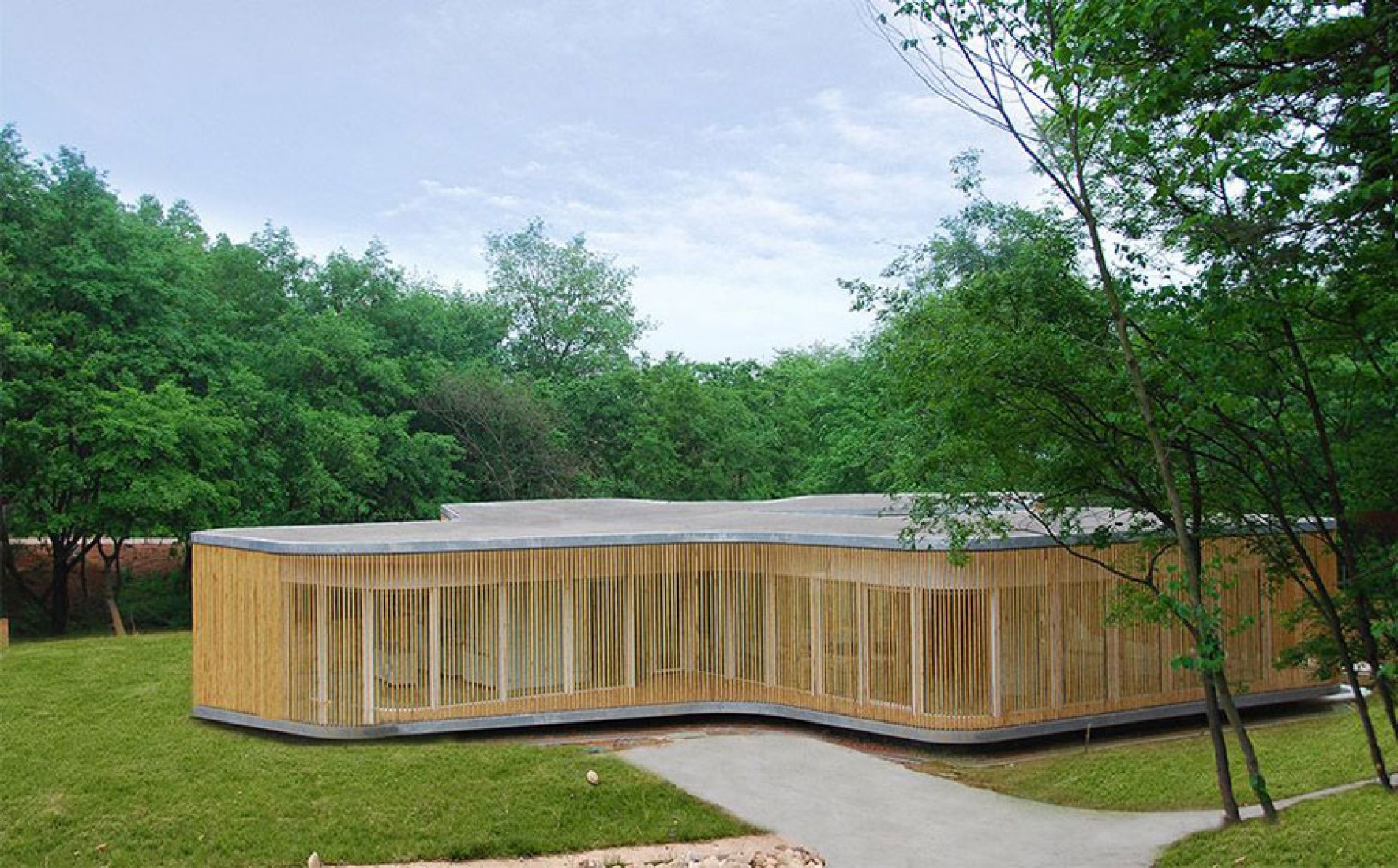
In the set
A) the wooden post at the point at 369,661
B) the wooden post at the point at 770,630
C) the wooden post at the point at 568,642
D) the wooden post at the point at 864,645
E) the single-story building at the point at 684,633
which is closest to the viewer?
the wooden post at the point at 369,661

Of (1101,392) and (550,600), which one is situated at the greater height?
(1101,392)

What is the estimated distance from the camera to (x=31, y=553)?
30.1 meters

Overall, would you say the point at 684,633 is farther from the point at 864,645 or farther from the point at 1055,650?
the point at 1055,650

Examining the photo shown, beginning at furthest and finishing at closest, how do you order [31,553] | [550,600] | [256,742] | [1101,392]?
[31,553], [550,600], [256,742], [1101,392]

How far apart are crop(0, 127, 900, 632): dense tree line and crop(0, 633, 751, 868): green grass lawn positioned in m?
12.1

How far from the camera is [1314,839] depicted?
8.58 metres

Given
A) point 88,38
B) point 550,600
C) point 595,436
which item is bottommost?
point 550,600

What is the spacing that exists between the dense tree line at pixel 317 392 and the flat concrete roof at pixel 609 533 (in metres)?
9.60

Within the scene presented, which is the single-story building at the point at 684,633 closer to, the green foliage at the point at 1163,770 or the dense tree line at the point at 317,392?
the green foliage at the point at 1163,770

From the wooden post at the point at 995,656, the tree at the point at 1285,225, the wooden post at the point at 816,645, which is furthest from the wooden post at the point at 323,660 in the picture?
the tree at the point at 1285,225

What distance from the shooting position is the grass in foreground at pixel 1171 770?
11445mm

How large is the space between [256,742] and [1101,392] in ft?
33.7

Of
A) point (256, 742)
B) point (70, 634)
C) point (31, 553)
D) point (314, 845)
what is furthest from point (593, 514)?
point (31, 553)

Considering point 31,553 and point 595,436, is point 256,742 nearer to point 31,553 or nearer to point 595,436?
point 31,553
